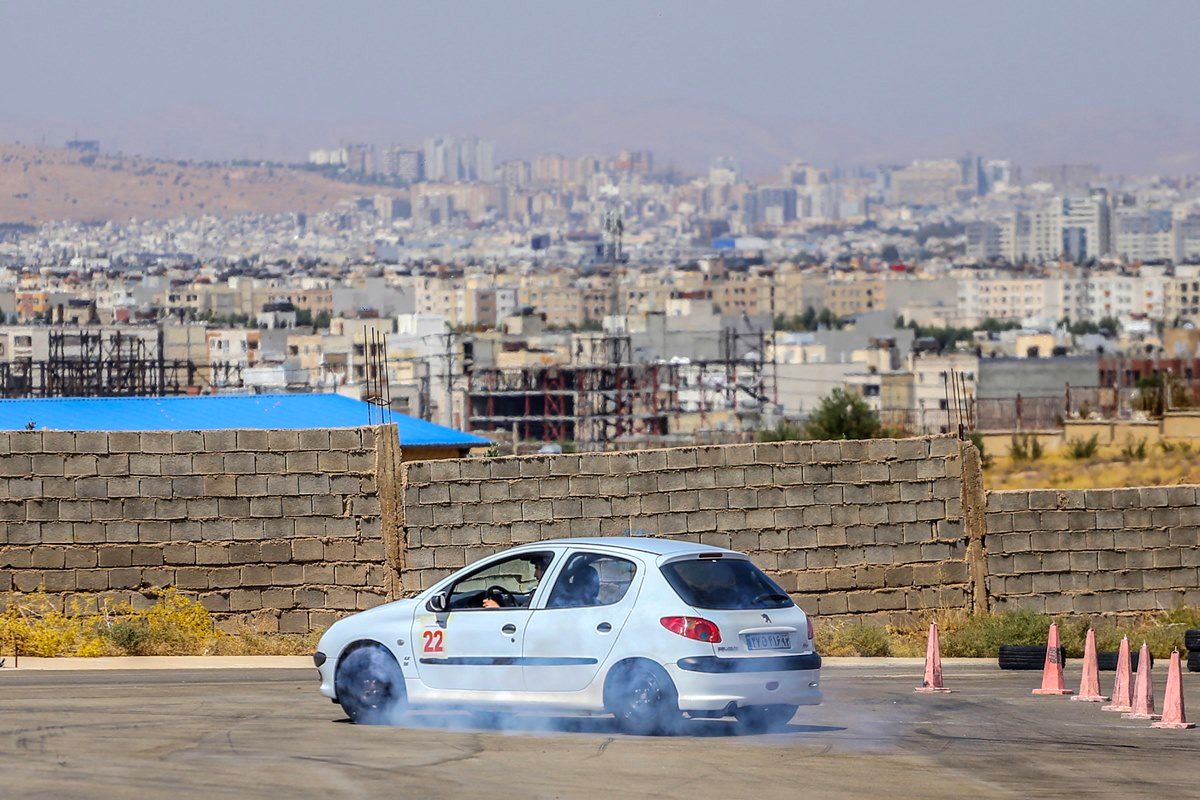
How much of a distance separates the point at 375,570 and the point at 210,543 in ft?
5.56

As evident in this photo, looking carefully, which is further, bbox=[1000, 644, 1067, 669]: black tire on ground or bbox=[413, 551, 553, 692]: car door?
bbox=[1000, 644, 1067, 669]: black tire on ground

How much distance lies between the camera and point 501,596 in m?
13.9

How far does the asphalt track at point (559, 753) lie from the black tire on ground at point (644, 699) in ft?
0.61

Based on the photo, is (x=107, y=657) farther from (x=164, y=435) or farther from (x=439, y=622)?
(x=439, y=622)

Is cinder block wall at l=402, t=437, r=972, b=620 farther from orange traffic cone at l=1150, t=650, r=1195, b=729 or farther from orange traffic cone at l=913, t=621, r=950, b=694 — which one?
orange traffic cone at l=1150, t=650, r=1195, b=729

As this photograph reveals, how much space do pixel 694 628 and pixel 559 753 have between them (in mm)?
1254

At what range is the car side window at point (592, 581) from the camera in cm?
1345

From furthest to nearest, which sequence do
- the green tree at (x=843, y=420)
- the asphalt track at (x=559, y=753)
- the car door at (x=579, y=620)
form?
the green tree at (x=843, y=420) < the car door at (x=579, y=620) < the asphalt track at (x=559, y=753)

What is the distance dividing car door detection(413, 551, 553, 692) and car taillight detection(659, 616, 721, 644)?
3.66 ft

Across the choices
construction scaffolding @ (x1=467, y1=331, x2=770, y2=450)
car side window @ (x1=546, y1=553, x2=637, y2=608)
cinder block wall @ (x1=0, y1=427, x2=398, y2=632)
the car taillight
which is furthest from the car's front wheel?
construction scaffolding @ (x1=467, y1=331, x2=770, y2=450)

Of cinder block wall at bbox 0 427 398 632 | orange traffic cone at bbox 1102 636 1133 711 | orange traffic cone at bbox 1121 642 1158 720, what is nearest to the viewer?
orange traffic cone at bbox 1121 642 1158 720

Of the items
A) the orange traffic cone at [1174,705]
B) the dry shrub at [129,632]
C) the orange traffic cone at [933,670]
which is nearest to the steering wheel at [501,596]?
the orange traffic cone at [933,670]

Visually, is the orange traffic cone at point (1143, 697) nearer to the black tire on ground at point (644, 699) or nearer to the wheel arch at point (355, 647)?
the black tire on ground at point (644, 699)

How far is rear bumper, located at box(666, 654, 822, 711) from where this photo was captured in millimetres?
12969
